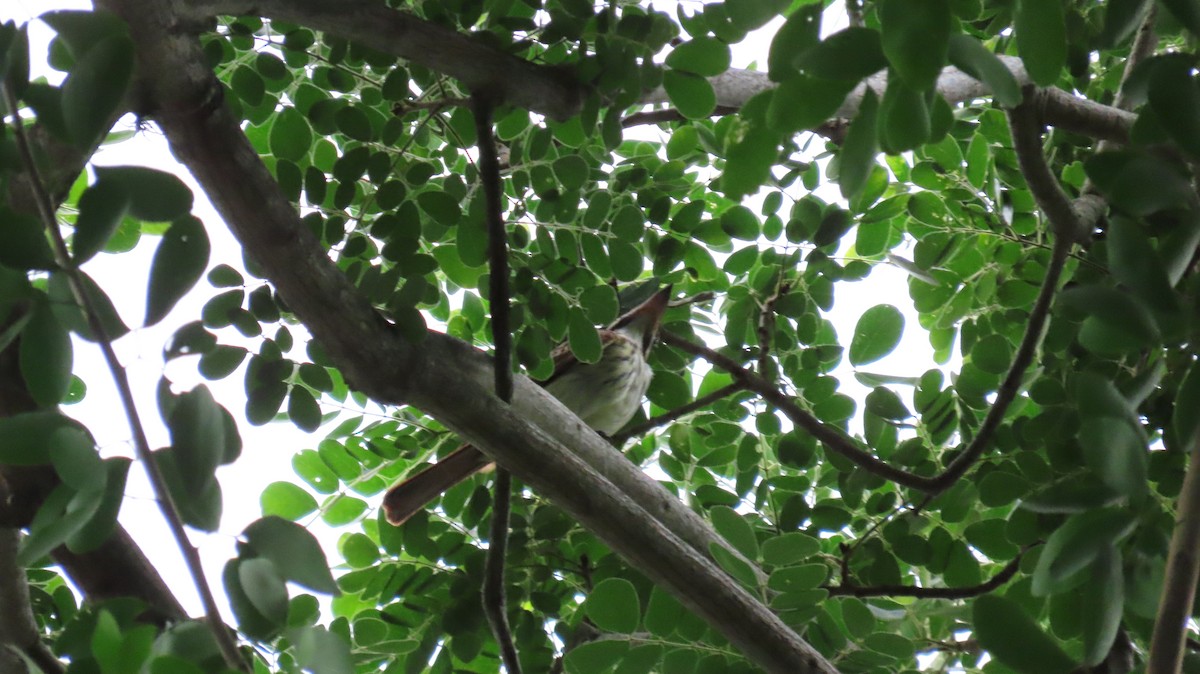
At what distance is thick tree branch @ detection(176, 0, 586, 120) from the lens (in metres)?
1.48

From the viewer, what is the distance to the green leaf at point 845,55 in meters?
1.00

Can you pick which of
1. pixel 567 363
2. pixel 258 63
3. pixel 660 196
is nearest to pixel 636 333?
pixel 567 363

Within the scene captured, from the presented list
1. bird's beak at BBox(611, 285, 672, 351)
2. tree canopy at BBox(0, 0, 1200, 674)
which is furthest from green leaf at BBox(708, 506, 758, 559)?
bird's beak at BBox(611, 285, 672, 351)

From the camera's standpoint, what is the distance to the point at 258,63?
1.95 m

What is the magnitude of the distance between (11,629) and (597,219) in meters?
1.26

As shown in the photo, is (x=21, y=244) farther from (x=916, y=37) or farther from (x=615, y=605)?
(x=615, y=605)

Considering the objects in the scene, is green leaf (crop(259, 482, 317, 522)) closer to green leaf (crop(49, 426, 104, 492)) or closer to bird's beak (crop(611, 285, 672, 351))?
bird's beak (crop(611, 285, 672, 351))

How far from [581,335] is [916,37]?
1312mm

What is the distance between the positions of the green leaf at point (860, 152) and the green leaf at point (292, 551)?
0.62 meters

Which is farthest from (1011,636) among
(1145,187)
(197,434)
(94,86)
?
(94,86)

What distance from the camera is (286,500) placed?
2.23 meters

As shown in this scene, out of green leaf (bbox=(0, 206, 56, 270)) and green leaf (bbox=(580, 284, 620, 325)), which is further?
green leaf (bbox=(580, 284, 620, 325))

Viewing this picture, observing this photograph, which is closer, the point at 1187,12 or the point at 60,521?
the point at 60,521

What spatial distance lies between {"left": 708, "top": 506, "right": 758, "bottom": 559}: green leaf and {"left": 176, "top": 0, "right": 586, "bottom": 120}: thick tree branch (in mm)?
708
